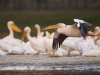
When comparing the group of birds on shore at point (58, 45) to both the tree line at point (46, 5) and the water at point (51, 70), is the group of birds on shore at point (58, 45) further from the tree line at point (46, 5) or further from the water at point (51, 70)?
the tree line at point (46, 5)

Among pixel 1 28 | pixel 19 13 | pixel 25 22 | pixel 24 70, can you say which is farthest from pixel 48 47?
pixel 19 13

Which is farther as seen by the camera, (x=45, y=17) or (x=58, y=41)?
(x=45, y=17)

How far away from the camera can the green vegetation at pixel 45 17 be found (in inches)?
969

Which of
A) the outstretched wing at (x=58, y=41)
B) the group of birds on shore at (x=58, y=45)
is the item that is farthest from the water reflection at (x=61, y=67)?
the outstretched wing at (x=58, y=41)

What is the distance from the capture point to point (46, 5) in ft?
97.3

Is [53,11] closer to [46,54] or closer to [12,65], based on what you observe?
[46,54]

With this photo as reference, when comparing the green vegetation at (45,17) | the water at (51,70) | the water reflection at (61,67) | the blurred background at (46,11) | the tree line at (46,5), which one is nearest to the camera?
the water at (51,70)

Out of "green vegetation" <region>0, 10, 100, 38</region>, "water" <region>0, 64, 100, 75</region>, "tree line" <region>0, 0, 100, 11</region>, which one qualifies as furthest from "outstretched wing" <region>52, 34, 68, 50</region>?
"tree line" <region>0, 0, 100, 11</region>

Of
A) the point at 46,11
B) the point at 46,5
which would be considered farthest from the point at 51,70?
the point at 46,5

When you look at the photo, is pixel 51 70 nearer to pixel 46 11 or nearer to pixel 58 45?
pixel 58 45

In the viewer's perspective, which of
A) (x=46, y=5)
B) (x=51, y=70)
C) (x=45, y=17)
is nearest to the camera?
(x=51, y=70)

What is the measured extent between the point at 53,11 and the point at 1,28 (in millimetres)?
5872

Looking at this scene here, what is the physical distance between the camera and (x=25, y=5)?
29719 mm

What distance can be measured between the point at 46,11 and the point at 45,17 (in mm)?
1853
